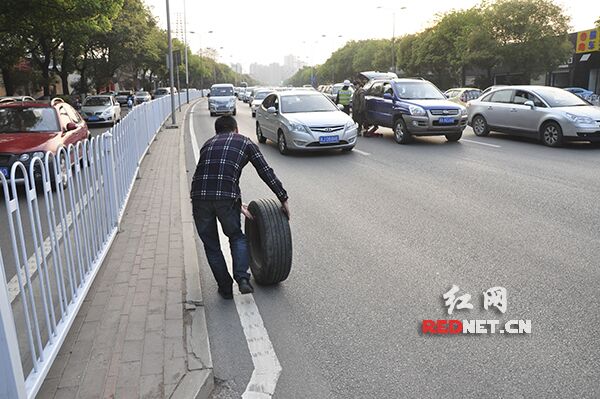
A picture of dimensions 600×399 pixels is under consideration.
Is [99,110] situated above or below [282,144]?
above

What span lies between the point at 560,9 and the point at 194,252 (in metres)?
39.0

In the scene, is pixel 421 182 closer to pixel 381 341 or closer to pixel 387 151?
pixel 387 151

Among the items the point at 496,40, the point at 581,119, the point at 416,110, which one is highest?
the point at 496,40

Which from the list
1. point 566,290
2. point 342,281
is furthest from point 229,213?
point 566,290

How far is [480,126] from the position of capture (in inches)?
633

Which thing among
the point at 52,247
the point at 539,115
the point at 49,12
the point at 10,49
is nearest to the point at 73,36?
the point at 10,49

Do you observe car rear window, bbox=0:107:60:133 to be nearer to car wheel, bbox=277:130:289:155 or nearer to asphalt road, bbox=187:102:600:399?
asphalt road, bbox=187:102:600:399

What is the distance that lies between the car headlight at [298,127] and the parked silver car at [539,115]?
243 inches

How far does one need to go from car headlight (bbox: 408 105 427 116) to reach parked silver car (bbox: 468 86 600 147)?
2719 mm

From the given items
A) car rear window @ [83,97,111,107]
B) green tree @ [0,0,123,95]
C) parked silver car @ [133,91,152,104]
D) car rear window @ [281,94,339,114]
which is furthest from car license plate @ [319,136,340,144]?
parked silver car @ [133,91,152,104]

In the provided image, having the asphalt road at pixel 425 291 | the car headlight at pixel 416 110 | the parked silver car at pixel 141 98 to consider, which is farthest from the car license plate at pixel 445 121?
the parked silver car at pixel 141 98

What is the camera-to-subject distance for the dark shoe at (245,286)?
4.46 metres

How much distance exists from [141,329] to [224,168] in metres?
1.40

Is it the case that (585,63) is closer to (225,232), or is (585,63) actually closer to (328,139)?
(328,139)
